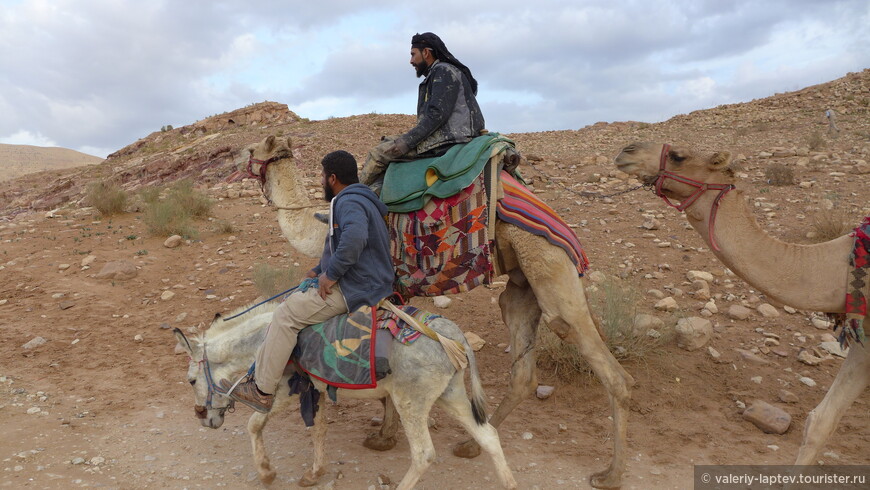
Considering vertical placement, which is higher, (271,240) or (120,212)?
(120,212)

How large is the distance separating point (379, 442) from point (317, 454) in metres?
0.62

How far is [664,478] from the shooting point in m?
3.92

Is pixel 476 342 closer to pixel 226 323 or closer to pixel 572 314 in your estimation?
pixel 572 314

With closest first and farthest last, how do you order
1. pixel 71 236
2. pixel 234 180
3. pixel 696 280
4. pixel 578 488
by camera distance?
pixel 578 488
pixel 696 280
pixel 71 236
pixel 234 180

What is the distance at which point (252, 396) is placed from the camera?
359 centimetres

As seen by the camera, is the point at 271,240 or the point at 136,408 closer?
the point at 136,408

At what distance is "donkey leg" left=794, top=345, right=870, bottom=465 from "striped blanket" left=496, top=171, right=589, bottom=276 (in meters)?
1.69

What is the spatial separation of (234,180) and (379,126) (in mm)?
6641

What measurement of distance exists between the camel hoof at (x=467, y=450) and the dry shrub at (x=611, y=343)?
150 cm

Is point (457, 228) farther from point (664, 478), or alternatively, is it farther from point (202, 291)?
point (202, 291)

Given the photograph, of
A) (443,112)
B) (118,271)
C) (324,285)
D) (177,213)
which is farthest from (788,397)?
(177,213)

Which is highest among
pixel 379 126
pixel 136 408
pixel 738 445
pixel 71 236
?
pixel 379 126

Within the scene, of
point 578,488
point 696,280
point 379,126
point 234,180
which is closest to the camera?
point 578,488

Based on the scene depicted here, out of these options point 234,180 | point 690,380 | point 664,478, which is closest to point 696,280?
point 690,380
